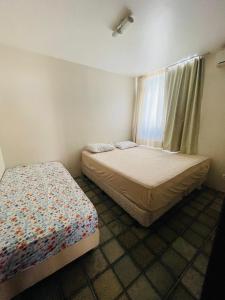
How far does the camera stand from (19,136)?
2129 mm

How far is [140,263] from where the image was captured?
1.16 m

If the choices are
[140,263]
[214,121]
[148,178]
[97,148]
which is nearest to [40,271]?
[140,263]

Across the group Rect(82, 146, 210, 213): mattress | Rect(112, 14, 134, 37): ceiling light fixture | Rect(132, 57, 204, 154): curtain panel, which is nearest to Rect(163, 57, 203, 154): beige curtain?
Rect(132, 57, 204, 154): curtain panel

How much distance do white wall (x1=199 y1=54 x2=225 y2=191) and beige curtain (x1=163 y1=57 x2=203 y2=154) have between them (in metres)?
0.10

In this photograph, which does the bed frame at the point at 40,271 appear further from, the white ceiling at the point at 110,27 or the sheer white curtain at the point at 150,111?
the sheer white curtain at the point at 150,111

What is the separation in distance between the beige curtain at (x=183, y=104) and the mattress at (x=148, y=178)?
55 centimetres

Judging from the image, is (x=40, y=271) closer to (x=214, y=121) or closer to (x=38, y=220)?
(x=38, y=220)

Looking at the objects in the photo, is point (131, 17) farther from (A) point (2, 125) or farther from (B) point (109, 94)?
(A) point (2, 125)

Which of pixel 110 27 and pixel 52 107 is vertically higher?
pixel 110 27

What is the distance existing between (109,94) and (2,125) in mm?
2155

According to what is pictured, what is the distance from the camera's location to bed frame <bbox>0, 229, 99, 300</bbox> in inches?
33.0

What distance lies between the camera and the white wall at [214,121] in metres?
2.06

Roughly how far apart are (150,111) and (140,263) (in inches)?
114

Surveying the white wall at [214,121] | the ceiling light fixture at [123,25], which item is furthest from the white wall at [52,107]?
the white wall at [214,121]
